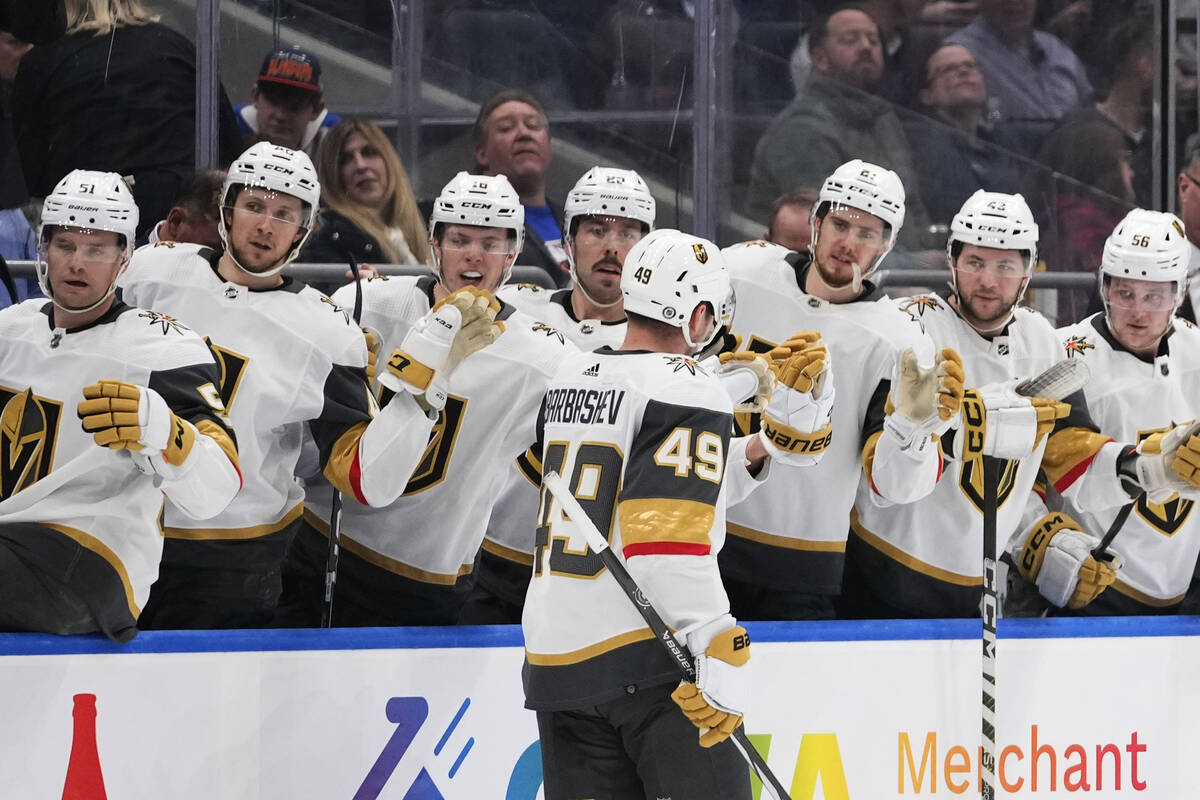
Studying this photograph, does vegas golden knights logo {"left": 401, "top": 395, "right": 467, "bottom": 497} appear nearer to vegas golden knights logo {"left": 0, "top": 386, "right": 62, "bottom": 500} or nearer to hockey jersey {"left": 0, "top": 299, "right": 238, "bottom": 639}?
hockey jersey {"left": 0, "top": 299, "right": 238, "bottom": 639}

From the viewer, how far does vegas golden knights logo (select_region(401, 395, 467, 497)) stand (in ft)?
11.3

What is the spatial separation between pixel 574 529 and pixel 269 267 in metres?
1.13

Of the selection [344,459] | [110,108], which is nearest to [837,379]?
[344,459]

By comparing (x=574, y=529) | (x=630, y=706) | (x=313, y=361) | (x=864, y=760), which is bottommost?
(x=864, y=760)

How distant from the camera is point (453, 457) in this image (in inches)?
136

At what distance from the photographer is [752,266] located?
3707mm

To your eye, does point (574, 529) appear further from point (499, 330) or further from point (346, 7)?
point (346, 7)

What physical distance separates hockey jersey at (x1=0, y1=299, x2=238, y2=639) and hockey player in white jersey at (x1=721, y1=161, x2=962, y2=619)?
1.22 metres

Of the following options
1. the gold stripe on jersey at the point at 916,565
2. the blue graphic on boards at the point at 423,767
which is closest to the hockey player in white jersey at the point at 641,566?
the blue graphic on boards at the point at 423,767

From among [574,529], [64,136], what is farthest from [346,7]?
[574,529]

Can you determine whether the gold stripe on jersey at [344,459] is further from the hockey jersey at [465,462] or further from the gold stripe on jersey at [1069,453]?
the gold stripe on jersey at [1069,453]

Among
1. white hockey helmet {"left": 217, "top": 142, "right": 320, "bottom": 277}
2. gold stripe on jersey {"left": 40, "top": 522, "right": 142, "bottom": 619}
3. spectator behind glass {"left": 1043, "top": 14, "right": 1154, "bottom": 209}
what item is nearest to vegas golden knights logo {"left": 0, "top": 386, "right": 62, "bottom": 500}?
gold stripe on jersey {"left": 40, "top": 522, "right": 142, "bottom": 619}

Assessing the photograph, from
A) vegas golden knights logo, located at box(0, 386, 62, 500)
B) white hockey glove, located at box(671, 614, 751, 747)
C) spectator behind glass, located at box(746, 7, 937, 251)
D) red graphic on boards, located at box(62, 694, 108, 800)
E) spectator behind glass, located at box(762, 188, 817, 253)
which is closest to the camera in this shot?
white hockey glove, located at box(671, 614, 751, 747)

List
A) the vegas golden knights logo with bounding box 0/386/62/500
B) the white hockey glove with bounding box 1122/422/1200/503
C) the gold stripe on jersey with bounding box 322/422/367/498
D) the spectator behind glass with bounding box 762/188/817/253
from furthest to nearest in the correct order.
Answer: the spectator behind glass with bounding box 762/188/817/253
the white hockey glove with bounding box 1122/422/1200/503
the gold stripe on jersey with bounding box 322/422/367/498
the vegas golden knights logo with bounding box 0/386/62/500
